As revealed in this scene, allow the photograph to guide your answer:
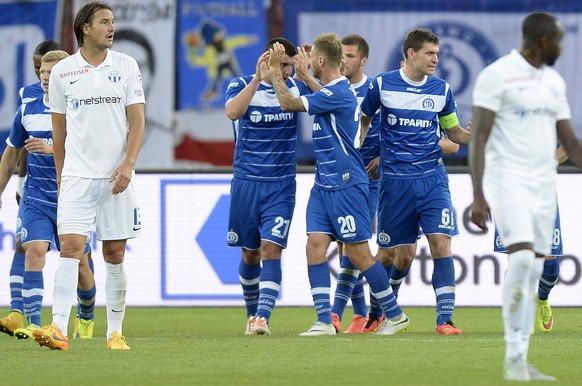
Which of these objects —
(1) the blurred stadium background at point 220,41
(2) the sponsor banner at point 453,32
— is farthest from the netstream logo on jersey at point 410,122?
(2) the sponsor banner at point 453,32

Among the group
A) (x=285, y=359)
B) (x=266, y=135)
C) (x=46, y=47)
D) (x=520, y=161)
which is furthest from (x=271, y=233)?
(x=520, y=161)

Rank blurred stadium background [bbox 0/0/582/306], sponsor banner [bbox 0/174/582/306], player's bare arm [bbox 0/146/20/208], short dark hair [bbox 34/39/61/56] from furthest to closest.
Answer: blurred stadium background [bbox 0/0/582/306]
sponsor banner [bbox 0/174/582/306]
short dark hair [bbox 34/39/61/56]
player's bare arm [bbox 0/146/20/208]

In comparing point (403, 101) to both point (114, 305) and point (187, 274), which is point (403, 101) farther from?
point (187, 274)

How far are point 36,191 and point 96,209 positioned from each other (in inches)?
85.8

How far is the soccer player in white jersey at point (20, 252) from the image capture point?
1087 centimetres

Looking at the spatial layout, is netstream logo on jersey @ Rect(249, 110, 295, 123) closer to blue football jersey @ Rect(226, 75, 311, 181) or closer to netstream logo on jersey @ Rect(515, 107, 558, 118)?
blue football jersey @ Rect(226, 75, 311, 181)

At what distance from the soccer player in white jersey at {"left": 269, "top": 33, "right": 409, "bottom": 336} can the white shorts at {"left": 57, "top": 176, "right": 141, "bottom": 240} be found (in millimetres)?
1752

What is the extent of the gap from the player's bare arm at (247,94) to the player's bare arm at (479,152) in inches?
134

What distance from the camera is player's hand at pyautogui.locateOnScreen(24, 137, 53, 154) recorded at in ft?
34.7

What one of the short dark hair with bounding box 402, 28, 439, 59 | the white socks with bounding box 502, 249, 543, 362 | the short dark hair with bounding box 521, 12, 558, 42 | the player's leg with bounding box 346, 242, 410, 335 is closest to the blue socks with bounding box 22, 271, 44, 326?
the player's leg with bounding box 346, 242, 410, 335

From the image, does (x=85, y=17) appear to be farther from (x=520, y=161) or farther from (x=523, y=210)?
(x=523, y=210)

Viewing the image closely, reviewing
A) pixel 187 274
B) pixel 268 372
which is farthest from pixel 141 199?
pixel 268 372

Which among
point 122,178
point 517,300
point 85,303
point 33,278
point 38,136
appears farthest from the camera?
point 85,303

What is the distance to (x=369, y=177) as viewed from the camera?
36.8 ft
